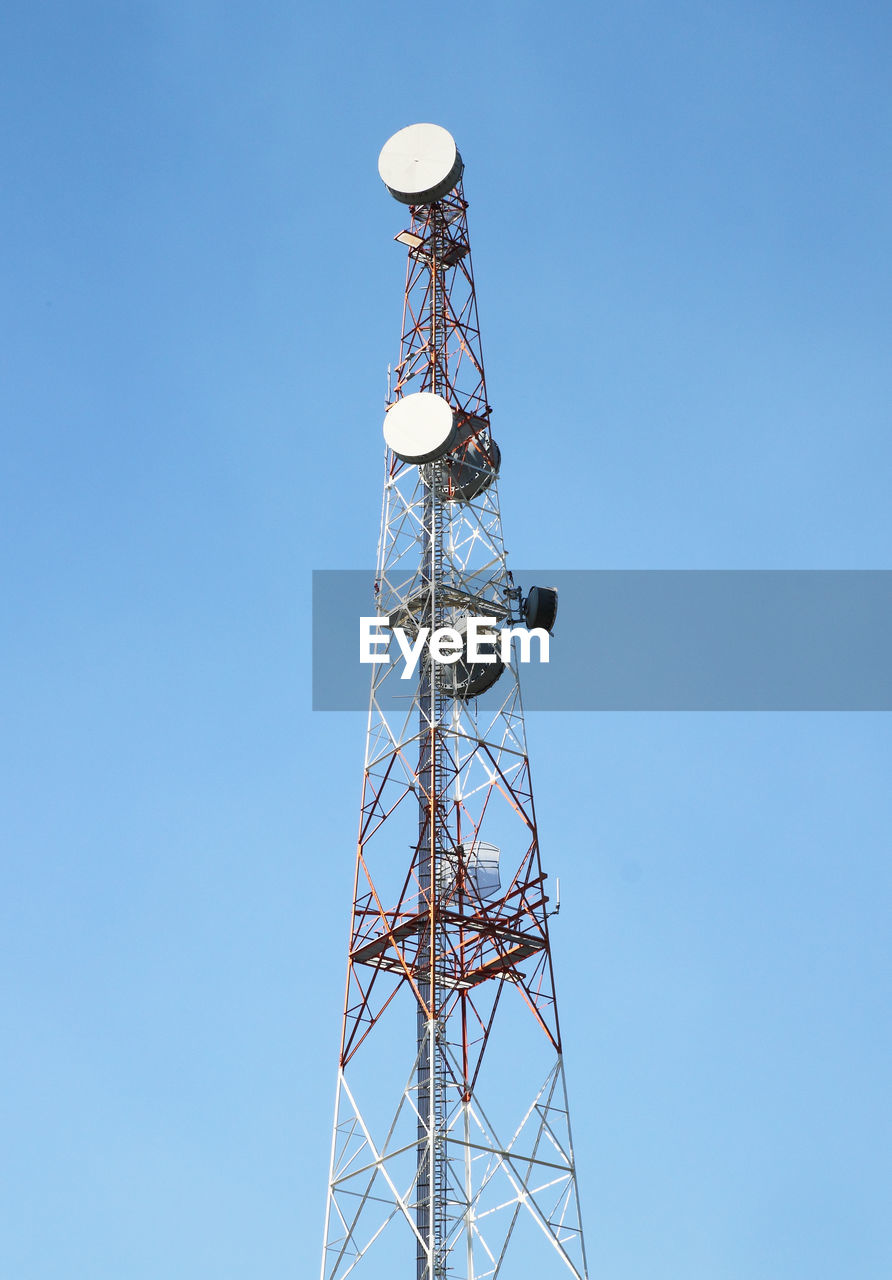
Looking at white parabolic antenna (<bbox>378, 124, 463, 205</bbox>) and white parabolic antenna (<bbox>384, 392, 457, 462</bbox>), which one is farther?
white parabolic antenna (<bbox>378, 124, 463, 205</bbox>)

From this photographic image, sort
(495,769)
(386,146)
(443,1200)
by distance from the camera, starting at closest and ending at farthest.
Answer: (443,1200) → (495,769) → (386,146)

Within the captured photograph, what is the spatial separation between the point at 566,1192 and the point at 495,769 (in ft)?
50.2

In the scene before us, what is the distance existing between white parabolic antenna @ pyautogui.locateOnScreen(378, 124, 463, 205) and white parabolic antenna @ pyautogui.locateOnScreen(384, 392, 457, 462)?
366 inches

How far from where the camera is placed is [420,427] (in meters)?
71.2

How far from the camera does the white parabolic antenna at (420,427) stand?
70.8 metres

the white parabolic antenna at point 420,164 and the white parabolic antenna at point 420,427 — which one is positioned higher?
the white parabolic antenna at point 420,164

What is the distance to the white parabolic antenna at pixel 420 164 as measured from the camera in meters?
75.1

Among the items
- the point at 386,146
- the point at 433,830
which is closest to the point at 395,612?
the point at 433,830

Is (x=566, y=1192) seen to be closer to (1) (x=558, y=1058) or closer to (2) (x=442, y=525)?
(1) (x=558, y=1058)

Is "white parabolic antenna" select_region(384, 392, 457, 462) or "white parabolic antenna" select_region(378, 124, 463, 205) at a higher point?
"white parabolic antenna" select_region(378, 124, 463, 205)

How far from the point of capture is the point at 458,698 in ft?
230

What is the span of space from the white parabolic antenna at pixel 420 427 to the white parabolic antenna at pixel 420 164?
9.30 meters

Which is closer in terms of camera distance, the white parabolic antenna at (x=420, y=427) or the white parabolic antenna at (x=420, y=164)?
the white parabolic antenna at (x=420, y=427)

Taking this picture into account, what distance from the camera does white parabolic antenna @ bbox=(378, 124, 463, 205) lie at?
75125 millimetres
